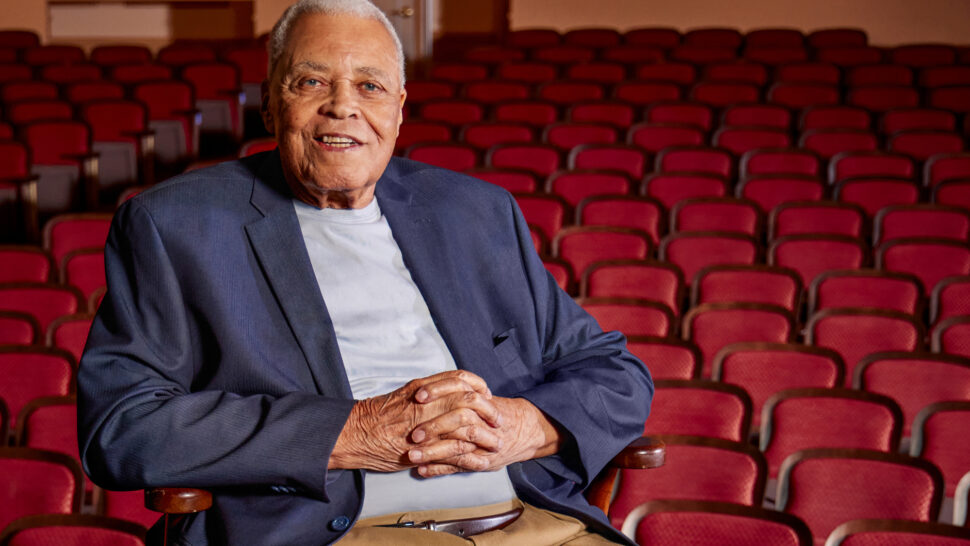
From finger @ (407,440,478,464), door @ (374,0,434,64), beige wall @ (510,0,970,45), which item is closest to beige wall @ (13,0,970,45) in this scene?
beige wall @ (510,0,970,45)

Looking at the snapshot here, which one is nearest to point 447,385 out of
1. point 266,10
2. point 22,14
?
point 266,10

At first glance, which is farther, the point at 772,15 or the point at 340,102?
the point at 772,15

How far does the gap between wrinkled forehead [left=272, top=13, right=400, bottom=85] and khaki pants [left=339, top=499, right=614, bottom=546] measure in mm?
345

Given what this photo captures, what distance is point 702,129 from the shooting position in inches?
125

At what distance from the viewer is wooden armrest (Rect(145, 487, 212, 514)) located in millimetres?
638

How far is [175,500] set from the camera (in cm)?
64

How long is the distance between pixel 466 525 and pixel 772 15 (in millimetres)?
4922

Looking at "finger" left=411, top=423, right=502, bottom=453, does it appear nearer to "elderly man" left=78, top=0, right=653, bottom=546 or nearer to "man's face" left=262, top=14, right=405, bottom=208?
"elderly man" left=78, top=0, right=653, bottom=546

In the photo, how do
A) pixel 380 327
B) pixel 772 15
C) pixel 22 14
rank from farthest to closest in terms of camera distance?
pixel 22 14 → pixel 772 15 → pixel 380 327

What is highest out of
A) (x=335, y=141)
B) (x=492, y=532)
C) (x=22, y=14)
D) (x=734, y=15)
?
(x=734, y=15)

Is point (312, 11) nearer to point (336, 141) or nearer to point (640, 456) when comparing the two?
point (336, 141)

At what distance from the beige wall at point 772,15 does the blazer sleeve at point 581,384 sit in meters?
4.64

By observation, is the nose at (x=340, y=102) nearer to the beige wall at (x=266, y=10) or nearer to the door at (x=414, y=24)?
the door at (x=414, y=24)

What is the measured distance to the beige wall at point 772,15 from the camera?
4957 millimetres
